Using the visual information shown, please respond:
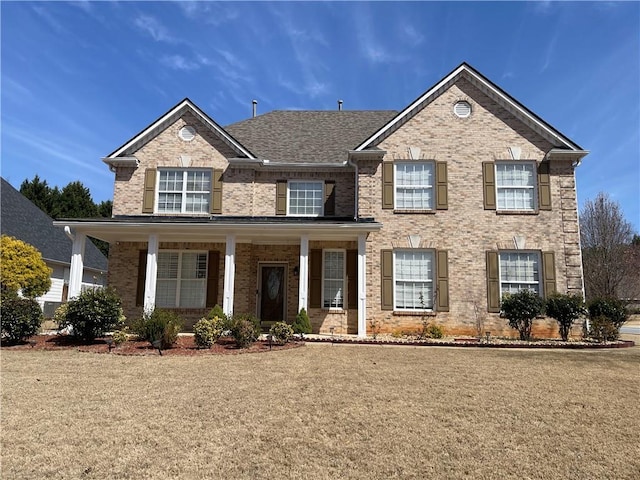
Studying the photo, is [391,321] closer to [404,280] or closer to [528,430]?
[404,280]

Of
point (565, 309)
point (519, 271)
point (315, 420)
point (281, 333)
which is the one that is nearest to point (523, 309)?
point (565, 309)

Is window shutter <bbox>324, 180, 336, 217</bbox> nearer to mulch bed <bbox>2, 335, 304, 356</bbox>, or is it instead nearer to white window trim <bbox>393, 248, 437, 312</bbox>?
white window trim <bbox>393, 248, 437, 312</bbox>

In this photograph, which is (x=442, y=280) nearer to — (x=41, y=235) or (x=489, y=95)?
(x=489, y=95)

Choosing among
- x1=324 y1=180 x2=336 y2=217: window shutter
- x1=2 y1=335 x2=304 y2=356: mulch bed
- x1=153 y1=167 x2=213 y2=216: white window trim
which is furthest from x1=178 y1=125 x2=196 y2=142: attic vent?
x1=2 y1=335 x2=304 y2=356: mulch bed

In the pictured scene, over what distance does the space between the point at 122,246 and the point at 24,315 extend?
541 cm

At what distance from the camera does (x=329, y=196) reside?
16.6 meters

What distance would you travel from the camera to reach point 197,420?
5234mm

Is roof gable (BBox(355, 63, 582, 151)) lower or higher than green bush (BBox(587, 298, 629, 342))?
higher

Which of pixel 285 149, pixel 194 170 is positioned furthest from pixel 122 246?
pixel 285 149

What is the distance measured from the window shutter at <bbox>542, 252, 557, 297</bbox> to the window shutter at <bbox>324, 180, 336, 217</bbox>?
24.6 feet

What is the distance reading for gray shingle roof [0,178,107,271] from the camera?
22.3 meters

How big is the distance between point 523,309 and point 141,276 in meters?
12.8

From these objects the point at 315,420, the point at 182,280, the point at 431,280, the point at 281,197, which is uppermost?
the point at 281,197

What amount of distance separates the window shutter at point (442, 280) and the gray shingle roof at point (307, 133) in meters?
5.25
